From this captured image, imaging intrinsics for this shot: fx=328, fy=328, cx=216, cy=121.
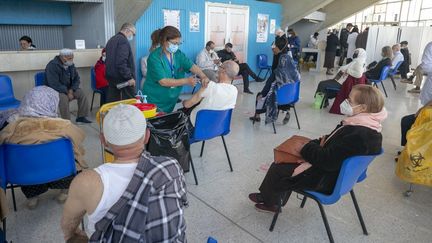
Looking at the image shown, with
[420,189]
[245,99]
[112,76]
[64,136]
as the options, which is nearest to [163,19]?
[245,99]

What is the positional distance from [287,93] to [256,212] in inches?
91.0

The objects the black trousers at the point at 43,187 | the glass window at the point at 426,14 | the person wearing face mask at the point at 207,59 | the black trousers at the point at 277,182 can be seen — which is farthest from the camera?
the glass window at the point at 426,14

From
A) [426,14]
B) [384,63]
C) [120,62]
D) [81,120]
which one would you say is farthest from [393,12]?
[81,120]

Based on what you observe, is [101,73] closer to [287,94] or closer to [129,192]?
[287,94]

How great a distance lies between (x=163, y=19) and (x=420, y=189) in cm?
499

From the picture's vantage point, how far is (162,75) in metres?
2.89

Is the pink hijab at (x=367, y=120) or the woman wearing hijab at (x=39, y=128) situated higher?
the pink hijab at (x=367, y=120)

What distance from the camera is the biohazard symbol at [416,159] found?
8.45 ft

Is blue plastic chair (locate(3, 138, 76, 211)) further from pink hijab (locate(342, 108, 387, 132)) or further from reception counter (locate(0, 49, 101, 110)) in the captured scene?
reception counter (locate(0, 49, 101, 110))

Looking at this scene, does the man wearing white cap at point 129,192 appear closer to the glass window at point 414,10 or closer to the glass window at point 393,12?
the glass window at point 414,10

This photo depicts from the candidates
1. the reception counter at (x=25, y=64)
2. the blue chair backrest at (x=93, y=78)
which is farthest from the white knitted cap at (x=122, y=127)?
the blue chair backrest at (x=93, y=78)

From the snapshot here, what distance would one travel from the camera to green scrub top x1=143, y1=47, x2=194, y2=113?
2.90 meters

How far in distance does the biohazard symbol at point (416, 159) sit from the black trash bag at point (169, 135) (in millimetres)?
1818

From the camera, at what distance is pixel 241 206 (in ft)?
8.32
